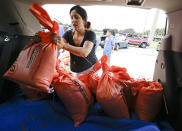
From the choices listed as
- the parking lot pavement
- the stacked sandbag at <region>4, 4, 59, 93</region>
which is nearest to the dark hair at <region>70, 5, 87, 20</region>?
the stacked sandbag at <region>4, 4, 59, 93</region>

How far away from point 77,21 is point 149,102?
918 millimetres

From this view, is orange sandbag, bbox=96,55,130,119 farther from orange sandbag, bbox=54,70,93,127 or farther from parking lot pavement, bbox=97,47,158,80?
parking lot pavement, bbox=97,47,158,80

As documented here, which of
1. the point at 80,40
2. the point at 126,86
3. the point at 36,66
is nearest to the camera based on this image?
the point at 36,66

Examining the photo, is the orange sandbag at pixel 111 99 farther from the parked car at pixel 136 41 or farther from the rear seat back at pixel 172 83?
the parked car at pixel 136 41

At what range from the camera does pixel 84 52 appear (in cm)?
94

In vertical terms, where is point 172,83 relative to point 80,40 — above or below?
below

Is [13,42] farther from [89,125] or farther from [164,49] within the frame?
[164,49]

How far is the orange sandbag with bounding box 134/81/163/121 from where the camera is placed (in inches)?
32.8

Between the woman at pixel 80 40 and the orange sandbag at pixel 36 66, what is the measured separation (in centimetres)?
13

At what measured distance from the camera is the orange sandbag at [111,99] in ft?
2.64

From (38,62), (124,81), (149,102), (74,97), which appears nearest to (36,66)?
(38,62)

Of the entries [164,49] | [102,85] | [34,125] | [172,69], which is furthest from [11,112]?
[164,49]

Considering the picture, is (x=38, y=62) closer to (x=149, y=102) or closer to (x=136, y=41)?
(x=149, y=102)

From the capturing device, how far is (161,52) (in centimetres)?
116
